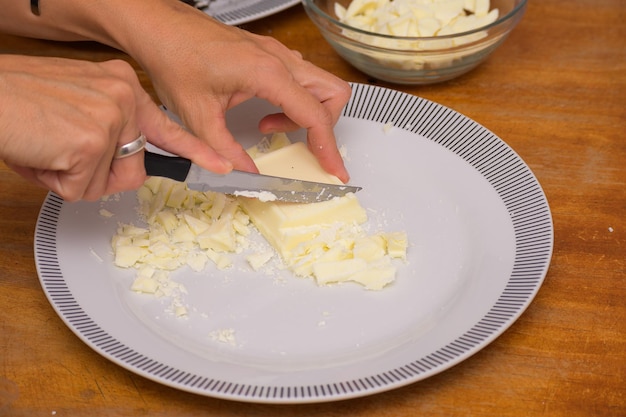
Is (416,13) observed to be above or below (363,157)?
above

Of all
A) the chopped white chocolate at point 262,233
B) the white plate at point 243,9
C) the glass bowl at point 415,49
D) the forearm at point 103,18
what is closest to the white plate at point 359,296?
the chopped white chocolate at point 262,233

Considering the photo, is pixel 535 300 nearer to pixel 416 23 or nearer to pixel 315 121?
pixel 315 121

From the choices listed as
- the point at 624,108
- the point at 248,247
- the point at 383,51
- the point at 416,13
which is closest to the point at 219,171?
the point at 248,247

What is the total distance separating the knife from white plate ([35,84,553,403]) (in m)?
0.12

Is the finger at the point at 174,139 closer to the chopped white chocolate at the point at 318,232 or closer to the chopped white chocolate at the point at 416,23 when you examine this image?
the chopped white chocolate at the point at 318,232

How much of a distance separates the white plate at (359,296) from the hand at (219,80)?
19 cm

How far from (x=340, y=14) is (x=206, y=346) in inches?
37.8

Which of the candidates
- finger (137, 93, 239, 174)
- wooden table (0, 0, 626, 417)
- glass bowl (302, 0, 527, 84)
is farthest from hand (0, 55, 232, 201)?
glass bowl (302, 0, 527, 84)

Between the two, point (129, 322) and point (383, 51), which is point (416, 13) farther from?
point (129, 322)

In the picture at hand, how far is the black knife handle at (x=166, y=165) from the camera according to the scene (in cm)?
125

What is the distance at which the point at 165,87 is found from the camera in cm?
144

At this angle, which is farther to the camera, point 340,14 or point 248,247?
point 340,14

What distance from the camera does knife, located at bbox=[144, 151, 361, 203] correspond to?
4.17 ft

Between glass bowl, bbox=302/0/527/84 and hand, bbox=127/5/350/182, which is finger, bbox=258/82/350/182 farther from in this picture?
glass bowl, bbox=302/0/527/84
